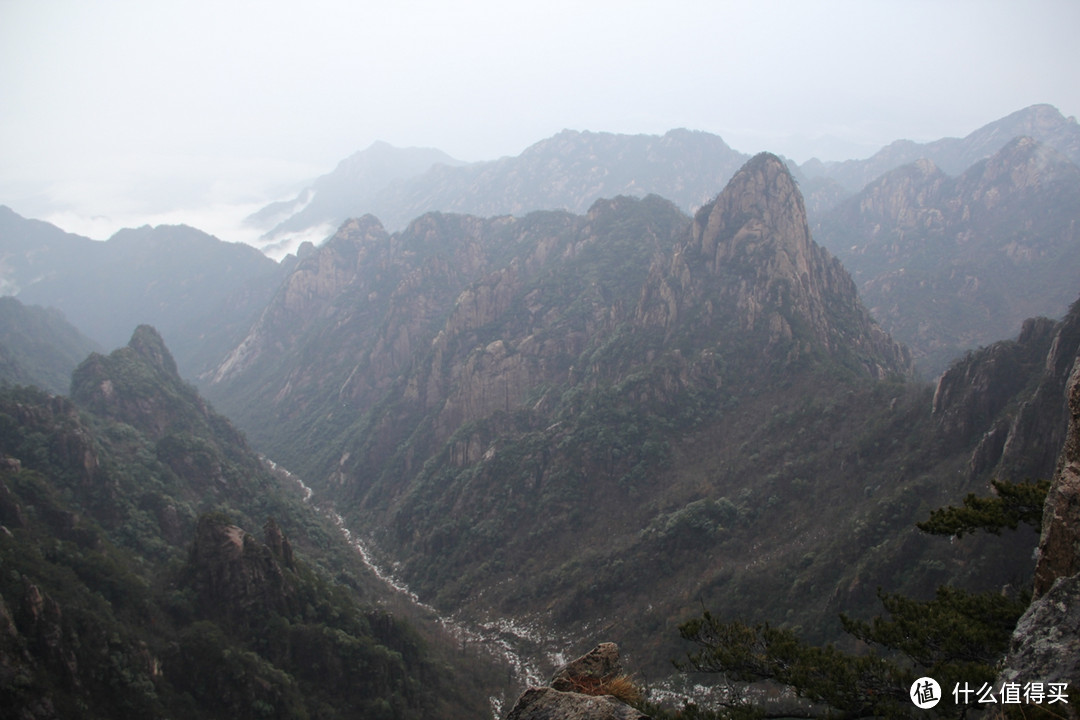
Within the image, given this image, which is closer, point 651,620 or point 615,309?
point 651,620

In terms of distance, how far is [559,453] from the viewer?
2844 inches

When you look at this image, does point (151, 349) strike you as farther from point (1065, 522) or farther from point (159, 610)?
point (1065, 522)

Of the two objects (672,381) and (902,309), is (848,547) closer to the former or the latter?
(672,381)

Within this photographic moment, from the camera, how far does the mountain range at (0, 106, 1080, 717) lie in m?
38.6

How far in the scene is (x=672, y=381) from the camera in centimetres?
7538

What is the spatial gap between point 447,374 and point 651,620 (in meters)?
68.7

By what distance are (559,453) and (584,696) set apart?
195 feet

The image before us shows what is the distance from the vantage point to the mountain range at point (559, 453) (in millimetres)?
38625

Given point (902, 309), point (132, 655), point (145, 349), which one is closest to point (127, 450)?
point (145, 349)

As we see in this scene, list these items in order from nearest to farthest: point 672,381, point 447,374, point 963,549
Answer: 1. point 963,549
2. point 672,381
3. point 447,374

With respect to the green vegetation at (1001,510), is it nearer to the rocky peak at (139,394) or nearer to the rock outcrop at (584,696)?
the rock outcrop at (584,696)

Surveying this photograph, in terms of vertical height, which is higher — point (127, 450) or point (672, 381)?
point (127, 450)

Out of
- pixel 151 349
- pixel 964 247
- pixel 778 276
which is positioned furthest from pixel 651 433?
pixel 964 247

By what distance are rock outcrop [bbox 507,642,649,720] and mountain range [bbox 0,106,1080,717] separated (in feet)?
80.4
